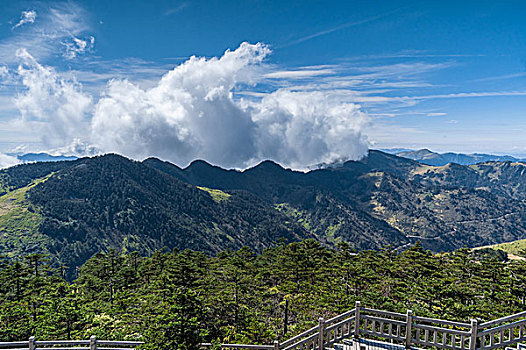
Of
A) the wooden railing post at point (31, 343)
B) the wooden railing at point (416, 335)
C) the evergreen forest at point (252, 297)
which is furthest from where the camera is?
the evergreen forest at point (252, 297)

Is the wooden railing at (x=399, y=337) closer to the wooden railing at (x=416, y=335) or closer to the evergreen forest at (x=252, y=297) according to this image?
the wooden railing at (x=416, y=335)

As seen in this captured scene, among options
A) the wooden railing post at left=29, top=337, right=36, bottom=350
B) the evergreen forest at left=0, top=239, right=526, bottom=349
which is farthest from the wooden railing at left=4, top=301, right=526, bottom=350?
the evergreen forest at left=0, top=239, right=526, bottom=349

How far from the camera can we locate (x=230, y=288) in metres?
34.3

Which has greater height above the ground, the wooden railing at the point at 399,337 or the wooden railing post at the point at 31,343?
the wooden railing at the point at 399,337

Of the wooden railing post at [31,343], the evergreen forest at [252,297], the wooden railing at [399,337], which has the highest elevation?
the wooden railing at [399,337]

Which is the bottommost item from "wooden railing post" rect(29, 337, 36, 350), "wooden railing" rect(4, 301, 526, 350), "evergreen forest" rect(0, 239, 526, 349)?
"evergreen forest" rect(0, 239, 526, 349)

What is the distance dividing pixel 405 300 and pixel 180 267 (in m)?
21.1

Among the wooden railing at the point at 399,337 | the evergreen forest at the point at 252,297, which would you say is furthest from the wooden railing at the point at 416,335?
the evergreen forest at the point at 252,297

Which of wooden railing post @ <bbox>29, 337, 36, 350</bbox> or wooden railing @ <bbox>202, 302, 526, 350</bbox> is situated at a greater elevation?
wooden railing @ <bbox>202, 302, 526, 350</bbox>

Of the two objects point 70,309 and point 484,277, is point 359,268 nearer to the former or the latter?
point 484,277

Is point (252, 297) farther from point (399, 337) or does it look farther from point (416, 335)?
point (416, 335)

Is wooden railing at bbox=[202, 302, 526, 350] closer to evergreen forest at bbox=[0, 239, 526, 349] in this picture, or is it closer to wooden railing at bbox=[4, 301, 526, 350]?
wooden railing at bbox=[4, 301, 526, 350]

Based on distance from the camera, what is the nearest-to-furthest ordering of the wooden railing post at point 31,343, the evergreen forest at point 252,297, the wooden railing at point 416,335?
1. the wooden railing at point 416,335
2. the wooden railing post at point 31,343
3. the evergreen forest at point 252,297

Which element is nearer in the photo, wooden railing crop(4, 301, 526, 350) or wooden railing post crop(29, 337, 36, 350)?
wooden railing crop(4, 301, 526, 350)
